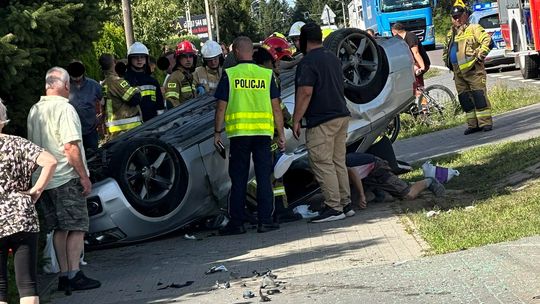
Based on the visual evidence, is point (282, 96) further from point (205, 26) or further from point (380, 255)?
point (205, 26)

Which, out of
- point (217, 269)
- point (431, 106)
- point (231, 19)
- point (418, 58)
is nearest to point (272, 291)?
point (217, 269)

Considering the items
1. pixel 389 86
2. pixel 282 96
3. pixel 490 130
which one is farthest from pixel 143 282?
pixel 490 130

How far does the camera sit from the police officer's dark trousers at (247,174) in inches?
381

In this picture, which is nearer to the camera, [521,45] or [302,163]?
[302,163]

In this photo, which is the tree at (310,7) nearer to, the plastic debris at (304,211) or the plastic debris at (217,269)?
the plastic debris at (304,211)

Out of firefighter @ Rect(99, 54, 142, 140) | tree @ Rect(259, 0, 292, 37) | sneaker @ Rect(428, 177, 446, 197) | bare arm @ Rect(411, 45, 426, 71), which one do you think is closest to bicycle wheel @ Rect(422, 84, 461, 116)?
bare arm @ Rect(411, 45, 426, 71)

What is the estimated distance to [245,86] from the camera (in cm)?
965

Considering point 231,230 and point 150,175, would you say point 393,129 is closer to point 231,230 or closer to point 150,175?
point 231,230

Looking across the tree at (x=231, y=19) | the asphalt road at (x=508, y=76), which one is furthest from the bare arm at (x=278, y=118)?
the tree at (x=231, y=19)

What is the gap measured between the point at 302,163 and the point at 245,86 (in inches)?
46.3

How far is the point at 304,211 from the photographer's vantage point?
33.8ft

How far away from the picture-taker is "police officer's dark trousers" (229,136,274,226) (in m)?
9.68

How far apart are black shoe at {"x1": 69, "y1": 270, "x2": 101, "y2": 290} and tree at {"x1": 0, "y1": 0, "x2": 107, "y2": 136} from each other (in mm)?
1498

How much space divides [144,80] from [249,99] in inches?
118
